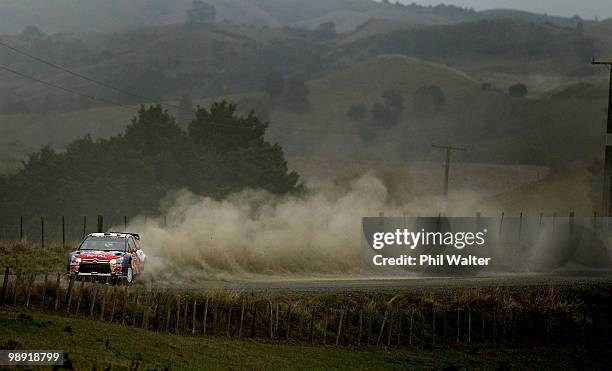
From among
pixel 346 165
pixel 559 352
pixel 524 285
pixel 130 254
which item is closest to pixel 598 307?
pixel 524 285

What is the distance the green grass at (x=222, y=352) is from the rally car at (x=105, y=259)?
568cm

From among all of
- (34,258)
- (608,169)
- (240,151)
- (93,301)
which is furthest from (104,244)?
(240,151)

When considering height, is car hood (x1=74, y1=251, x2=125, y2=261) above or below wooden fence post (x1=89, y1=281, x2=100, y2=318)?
above

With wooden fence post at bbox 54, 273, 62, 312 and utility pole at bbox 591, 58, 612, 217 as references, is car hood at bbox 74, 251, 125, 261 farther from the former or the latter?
utility pole at bbox 591, 58, 612, 217

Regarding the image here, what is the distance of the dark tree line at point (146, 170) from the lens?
91.1 m

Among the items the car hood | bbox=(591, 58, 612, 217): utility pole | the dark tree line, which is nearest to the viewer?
the car hood

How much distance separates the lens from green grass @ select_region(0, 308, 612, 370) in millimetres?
28234

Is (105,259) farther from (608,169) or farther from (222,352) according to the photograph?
→ (608,169)

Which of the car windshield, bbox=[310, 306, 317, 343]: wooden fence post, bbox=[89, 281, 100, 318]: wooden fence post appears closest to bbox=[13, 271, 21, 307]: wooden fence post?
bbox=[89, 281, 100, 318]: wooden fence post

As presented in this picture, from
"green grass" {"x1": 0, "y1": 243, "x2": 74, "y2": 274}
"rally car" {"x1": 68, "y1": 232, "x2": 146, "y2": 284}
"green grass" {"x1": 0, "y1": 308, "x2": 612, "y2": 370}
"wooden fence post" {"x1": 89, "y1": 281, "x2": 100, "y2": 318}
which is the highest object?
"rally car" {"x1": 68, "y1": 232, "x2": 146, "y2": 284}

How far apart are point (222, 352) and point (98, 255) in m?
8.75

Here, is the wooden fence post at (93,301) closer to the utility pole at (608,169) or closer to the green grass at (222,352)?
the green grass at (222,352)

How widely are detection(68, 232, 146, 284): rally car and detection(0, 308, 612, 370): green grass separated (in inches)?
223

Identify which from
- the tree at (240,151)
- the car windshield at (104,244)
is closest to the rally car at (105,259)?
the car windshield at (104,244)
